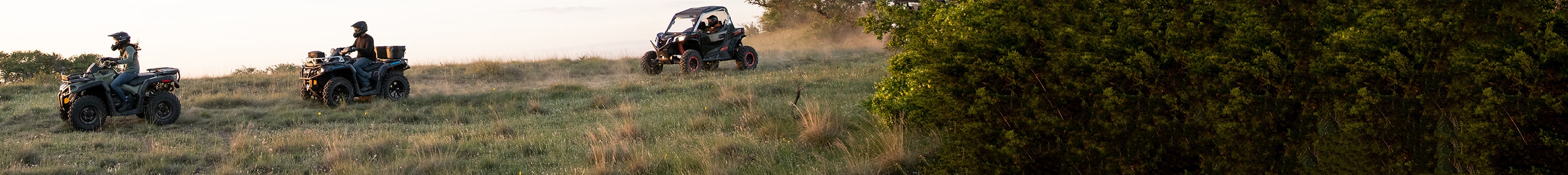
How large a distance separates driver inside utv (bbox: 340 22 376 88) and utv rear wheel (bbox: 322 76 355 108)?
Answer: 0.63 feet

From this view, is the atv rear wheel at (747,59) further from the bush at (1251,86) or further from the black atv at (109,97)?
the bush at (1251,86)

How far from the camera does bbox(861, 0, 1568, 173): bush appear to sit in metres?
4.15

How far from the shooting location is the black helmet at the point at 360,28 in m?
14.0

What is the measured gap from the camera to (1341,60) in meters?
4.24

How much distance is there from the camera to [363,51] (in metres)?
14.1

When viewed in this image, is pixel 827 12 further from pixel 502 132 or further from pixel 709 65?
pixel 502 132

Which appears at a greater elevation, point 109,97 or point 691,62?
point 109,97

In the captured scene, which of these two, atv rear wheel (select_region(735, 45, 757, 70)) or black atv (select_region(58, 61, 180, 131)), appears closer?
black atv (select_region(58, 61, 180, 131))

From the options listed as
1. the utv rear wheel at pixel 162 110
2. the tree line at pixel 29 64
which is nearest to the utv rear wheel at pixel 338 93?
the utv rear wheel at pixel 162 110

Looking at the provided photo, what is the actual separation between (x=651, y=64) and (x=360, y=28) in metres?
6.01

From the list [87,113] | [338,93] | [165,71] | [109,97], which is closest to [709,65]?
[338,93]

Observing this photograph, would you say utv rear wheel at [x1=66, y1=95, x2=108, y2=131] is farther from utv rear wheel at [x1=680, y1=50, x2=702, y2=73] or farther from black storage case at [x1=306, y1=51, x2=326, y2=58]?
utv rear wheel at [x1=680, y1=50, x2=702, y2=73]

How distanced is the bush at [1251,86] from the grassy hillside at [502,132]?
3.91ft

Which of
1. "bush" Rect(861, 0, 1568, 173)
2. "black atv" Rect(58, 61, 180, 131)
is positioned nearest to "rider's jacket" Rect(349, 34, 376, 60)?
"black atv" Rect(58, 61, 180, 131)
